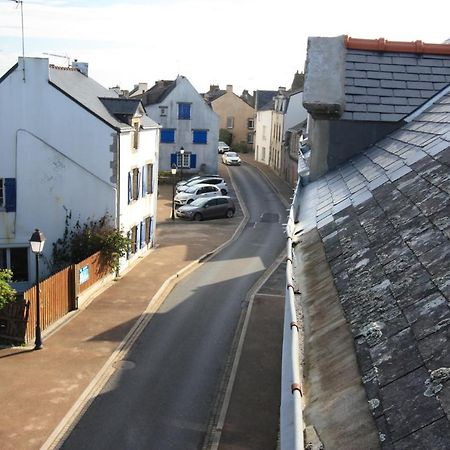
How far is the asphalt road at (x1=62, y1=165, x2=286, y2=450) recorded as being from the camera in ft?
39.8

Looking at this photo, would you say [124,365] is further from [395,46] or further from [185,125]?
[185,125]

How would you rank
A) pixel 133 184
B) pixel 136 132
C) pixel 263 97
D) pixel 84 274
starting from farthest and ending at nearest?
pixel 263 97 < pixel 133 184 < pixel 136 132 < pixel 84 274

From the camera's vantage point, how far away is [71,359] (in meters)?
15.9

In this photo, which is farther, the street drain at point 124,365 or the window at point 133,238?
the window at point 133,238

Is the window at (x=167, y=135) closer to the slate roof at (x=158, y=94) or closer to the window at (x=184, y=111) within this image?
the window at (x=184, y=111)

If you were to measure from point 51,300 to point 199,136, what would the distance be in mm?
37534

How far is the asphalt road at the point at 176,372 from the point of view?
12.1 meters

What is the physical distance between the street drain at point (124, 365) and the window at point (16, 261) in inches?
381

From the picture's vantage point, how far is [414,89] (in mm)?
11172

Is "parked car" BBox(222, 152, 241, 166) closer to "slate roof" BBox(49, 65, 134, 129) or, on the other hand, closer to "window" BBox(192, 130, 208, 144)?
"window" BBox(192, 130, 208, 144)

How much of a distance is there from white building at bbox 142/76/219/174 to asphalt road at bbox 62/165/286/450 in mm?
28121

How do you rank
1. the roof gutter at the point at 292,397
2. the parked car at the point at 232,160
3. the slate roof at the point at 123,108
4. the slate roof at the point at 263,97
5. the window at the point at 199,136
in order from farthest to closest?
the slate roof at the point at 263,97
the parked car at the point at 232,160
the window at the point at 199,136
the slate roof at the point at 123,108
the roof gutter at the point at 292,397

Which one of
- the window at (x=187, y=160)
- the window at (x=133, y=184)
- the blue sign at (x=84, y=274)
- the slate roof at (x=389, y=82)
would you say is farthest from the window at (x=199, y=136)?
the slate roof at (x=389, y=82)

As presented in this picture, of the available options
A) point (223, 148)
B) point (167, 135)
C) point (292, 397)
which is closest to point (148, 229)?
point (167, 135)
